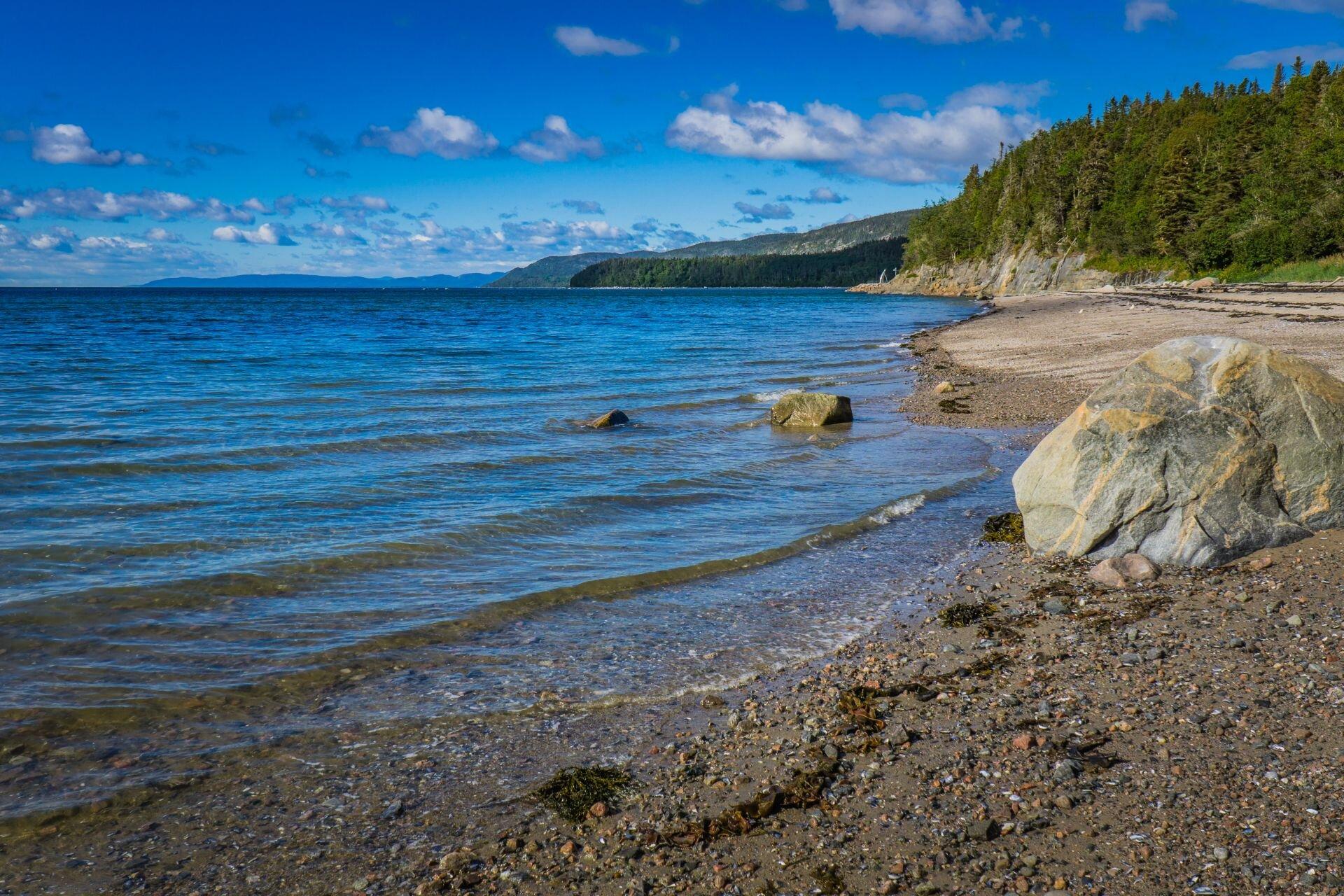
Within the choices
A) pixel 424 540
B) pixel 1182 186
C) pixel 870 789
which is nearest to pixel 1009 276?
pixel 1182 186

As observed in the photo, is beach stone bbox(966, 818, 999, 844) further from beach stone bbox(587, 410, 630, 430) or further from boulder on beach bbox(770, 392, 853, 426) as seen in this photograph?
beach stone bbox(587, 410, 630, 430)

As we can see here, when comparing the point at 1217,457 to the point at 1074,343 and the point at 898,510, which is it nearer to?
the point at 898,510

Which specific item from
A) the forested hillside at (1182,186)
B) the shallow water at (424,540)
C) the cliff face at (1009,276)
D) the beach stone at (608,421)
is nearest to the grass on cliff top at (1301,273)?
the forested hillside at (1182,186)

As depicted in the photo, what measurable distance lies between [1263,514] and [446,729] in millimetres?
7686

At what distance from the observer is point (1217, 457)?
7.79 metres

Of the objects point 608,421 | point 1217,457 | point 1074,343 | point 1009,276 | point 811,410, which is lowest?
point 608,421

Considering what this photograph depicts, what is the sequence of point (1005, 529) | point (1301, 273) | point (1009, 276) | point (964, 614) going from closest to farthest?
1. point (964, 614)
2. point (1005, 529)
3. point (1301, 273)
4. point (1009, 276)

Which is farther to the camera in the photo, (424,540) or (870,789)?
(424,540)

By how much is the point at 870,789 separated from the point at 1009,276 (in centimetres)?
12841

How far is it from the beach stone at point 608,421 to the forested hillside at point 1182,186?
5999cm

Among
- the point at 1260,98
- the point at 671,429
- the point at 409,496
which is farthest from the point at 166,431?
the point at 1260,98

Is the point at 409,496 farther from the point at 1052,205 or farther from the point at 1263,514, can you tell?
the point at 1052,205

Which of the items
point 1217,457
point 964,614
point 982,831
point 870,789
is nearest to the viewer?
point 982,831

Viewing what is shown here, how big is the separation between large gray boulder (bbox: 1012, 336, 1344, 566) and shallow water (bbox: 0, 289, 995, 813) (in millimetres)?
2244
